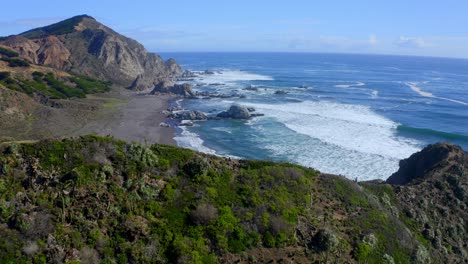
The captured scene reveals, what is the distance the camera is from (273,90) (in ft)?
336

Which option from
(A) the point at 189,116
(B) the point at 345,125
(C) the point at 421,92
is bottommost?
(B) the point at 345,125

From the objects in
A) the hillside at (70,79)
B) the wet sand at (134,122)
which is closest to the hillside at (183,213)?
the hillside at (70,79)

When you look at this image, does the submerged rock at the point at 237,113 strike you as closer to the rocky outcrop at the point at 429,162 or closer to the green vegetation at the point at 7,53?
the rocky outcrop at the point at 429,162

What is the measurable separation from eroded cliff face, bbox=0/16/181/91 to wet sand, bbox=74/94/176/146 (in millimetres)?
21763

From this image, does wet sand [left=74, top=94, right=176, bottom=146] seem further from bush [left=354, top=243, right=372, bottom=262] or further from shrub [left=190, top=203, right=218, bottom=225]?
bush [left=354, top=243, right=372, bottom=262]

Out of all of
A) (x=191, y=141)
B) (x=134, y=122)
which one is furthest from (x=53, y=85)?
(x=191, y=141)

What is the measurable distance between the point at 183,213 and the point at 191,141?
3455cm

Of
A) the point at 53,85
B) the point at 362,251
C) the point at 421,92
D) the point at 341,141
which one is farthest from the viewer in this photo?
the point at 421,92

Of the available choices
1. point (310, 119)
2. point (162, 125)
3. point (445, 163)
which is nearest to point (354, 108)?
point (310, 119)

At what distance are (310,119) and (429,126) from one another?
59.9 ft

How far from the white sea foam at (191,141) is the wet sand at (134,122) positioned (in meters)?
1.00

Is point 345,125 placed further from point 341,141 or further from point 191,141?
point 191,141

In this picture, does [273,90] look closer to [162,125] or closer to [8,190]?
[162,125]

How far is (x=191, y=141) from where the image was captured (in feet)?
168
